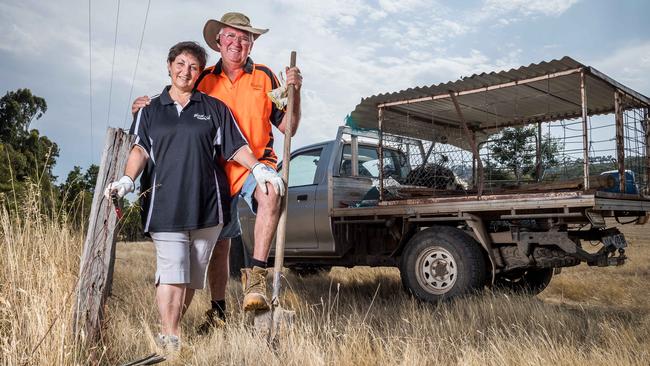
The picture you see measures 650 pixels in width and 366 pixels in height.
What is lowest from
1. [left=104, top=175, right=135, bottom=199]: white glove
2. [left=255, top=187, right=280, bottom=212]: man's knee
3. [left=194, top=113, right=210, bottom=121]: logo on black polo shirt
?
[left=255, top=187, right=280, bottom=212]: man's knee

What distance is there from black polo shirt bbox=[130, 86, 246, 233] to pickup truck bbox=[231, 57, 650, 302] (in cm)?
314

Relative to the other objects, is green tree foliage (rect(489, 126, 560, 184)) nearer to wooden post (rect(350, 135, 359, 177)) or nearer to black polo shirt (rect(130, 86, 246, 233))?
wooden post (rect(350, 135, 359, 177))

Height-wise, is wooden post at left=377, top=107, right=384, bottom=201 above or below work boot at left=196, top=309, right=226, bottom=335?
above

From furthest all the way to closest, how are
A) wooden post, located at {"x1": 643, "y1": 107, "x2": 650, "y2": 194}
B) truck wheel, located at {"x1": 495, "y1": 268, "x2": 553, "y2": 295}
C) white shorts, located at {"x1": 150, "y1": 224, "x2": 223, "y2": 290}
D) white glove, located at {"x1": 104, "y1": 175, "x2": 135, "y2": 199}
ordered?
truck wheel, located at {"x1": 495, "y1": 268, "x2": 553, "y2": 295}
wooden post, located at {"x1": 643, "y1": 107, "x2": 650, "y2": 194}
white shorts, located at {"x1": 150, "y1": 224, "x2": 223, "y2": 290}
white glove, located at {"x1": 104, "y1": 175, "x2": 135, "y2": 199}

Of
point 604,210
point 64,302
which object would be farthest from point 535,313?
Result: point 64,302

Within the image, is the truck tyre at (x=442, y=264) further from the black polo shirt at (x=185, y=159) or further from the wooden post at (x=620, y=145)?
the black polo shirt at (x=185, y=159)

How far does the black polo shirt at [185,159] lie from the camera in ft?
11.5

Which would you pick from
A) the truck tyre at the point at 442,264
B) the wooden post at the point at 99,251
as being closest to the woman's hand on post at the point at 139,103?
the wooden post at the point at 99,251

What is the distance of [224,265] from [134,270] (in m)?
6.04

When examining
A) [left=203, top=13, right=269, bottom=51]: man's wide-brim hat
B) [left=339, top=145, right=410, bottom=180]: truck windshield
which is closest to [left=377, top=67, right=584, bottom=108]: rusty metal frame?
[left=339, top=145, right=410, bottom=180]: truck windshield

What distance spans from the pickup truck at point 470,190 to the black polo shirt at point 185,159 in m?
3.14

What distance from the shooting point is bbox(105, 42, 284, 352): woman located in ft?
11.4

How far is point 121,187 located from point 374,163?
4733mm

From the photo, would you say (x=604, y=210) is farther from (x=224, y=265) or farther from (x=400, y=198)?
(x=224, y=265)
